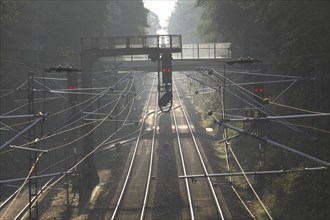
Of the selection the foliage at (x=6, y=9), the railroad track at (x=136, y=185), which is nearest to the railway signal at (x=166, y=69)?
the railroad track at (x=136, y=185)

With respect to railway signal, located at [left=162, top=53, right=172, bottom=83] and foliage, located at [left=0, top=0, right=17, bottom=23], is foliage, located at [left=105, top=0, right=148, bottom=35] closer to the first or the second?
foliage, located at [left=0, top=0, right=17, bottom=23]

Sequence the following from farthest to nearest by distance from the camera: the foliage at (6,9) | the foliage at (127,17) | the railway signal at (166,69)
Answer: the foliage at (127,17), the foliage at (6,9), the railway signal at (166,69)

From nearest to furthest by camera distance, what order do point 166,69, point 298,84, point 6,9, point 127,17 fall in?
point 166,69
point 6,9
point 298,84
point 127,17

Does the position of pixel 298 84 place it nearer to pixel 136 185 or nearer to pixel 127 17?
pixel 136 185

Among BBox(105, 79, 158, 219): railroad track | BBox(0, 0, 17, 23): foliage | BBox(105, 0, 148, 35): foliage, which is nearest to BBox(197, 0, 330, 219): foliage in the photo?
BBox(105, 79, 158, 219): railroad track

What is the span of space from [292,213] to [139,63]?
26.1 m

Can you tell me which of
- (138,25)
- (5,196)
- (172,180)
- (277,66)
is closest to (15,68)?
(5,196)

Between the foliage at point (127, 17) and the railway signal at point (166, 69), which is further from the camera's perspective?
the foliage at point (127, 17)

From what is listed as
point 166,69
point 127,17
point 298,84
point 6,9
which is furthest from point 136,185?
point 127,17

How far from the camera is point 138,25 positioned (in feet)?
270

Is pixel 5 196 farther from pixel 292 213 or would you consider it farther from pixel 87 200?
pixel 292 213

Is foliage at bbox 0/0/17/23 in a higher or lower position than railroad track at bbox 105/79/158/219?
higher

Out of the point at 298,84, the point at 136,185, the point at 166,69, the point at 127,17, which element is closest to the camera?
the point at 166,69

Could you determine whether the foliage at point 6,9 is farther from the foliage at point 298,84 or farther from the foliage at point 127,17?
the foliage at point 127,17
